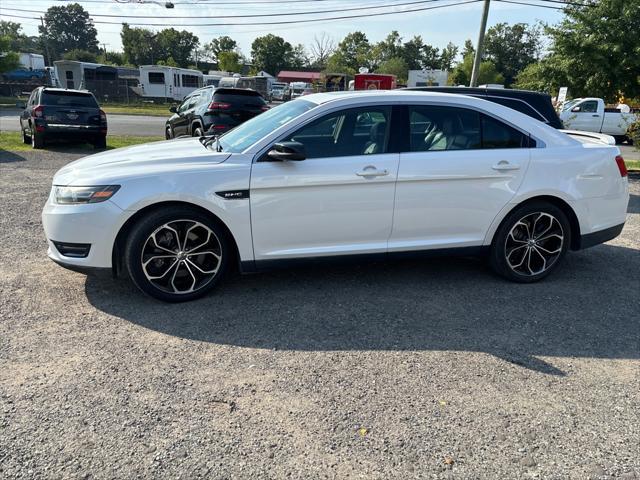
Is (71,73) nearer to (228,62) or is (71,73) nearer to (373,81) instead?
(373,81)

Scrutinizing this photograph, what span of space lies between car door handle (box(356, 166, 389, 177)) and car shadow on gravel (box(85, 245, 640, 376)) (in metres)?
1.03

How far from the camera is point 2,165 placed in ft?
34.2

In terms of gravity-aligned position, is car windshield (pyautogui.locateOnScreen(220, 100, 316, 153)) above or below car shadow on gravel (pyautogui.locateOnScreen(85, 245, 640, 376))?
above

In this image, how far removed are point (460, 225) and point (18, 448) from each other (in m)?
3.60

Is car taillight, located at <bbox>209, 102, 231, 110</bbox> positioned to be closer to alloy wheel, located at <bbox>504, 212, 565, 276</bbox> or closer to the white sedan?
the white sedan

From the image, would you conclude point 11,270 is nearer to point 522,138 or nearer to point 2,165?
point 522,138

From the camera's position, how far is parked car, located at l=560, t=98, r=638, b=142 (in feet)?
68.2

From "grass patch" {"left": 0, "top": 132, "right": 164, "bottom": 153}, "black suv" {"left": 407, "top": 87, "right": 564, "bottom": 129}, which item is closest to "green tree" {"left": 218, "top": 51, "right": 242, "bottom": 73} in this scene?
"grass patch" {"left": 0, "top": 132, "right": 164, "bottom": 153}

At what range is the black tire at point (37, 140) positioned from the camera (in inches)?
514

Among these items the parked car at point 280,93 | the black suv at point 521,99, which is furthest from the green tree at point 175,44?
the black suv at point 521,99

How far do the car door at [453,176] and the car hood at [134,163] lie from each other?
5.25 feet

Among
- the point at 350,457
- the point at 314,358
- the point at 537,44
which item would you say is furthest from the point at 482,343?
the point at 537,44

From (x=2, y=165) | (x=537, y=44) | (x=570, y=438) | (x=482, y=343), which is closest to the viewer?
(x=570, y=438)

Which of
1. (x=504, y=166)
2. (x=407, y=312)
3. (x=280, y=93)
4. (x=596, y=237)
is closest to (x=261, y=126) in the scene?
(x=407, y=312)
